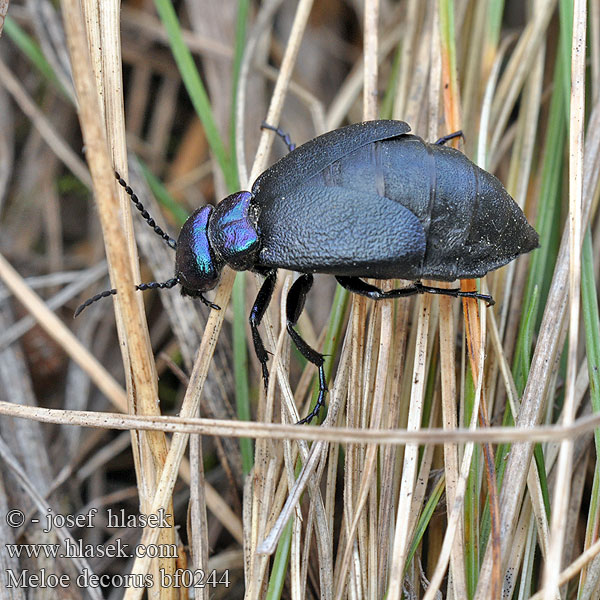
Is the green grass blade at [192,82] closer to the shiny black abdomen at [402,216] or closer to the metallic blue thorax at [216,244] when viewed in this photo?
the metallic blue thorax at [216,244]

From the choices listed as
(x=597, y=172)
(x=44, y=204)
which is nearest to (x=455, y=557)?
(x=597, y=172)

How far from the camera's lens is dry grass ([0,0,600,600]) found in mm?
1924

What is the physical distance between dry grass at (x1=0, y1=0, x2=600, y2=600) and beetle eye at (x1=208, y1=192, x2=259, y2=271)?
0.41 ft

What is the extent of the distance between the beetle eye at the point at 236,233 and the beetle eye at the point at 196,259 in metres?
0.04

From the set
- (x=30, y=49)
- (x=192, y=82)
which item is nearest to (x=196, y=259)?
(x=192, y=82)

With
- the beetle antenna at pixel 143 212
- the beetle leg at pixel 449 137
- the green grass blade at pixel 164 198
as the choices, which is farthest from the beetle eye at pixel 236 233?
the beetle leg at pixel 449 137

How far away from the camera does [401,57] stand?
9.84 ft

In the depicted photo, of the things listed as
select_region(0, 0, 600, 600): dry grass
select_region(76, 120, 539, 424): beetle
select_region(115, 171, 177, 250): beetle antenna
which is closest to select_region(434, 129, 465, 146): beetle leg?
select_region(0, 0, 600, 600): dry grass

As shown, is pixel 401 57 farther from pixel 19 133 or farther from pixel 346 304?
pixel 19 133

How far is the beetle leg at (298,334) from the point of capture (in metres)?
2.35

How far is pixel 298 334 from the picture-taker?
247 centimetres

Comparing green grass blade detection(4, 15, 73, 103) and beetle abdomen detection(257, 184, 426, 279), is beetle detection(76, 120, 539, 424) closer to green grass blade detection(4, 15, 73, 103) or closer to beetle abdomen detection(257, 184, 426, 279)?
beetle abdomen detection(257, 184, 426, 279)

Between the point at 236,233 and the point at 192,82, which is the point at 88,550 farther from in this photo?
the point at 192,82

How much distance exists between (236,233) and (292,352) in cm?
68
